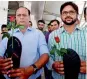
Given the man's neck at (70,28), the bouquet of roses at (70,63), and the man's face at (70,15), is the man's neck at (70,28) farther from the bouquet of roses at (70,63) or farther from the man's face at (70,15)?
the bouquet of roses at (70,63)

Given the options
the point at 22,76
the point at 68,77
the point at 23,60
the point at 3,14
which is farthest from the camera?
the point at 3,14

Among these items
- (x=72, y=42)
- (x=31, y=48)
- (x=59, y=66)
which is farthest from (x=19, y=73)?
(x=72, y=42)

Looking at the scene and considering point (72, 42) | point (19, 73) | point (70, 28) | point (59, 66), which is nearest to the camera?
point (19, 73)

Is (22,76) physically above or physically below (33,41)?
below

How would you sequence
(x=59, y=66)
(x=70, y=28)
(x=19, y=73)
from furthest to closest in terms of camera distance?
(x=70, y=28) < (x=59, y=66) < (x=19, y=73)

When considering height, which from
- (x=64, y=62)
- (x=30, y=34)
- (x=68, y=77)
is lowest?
(x=68, y=77)

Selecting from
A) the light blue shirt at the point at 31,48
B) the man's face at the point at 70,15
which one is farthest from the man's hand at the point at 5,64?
the man's face at the point at 70,15

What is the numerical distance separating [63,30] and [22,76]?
0.77 metres

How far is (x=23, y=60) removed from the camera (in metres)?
2.31

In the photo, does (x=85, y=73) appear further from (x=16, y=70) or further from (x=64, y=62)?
(x=16, y=70)

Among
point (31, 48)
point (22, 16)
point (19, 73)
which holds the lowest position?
point (19, 73)

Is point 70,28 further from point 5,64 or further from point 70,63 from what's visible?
point 5,64

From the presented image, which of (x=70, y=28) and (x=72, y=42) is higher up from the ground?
(x=70, y=28)

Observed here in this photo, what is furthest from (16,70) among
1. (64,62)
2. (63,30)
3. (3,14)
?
(3,14)
